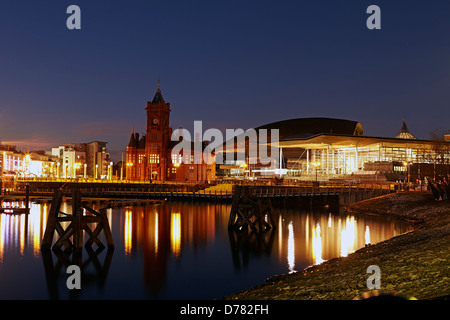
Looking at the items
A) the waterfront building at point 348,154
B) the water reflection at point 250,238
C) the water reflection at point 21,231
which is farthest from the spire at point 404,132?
the water reflection at point 21,231

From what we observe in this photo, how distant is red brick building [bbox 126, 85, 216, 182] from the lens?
305 feet

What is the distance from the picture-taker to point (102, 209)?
79.3 feet

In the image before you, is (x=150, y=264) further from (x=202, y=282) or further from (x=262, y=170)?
(x=262, y=170)

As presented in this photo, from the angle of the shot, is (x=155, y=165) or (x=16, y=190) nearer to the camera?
(x=16, y=190)

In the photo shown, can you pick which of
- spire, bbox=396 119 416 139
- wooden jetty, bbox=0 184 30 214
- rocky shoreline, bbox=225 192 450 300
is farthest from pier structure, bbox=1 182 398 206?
spire, bbox=396 119 416 139

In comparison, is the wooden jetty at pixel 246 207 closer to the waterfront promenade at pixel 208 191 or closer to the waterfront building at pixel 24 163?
the waterfront promenade at pixel 208 191

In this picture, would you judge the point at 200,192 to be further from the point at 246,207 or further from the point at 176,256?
the point at 176,256

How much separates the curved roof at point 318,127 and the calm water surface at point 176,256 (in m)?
80.5

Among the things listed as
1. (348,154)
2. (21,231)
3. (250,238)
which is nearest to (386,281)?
(250,238)

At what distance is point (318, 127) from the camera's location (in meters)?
123

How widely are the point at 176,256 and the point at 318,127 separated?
10470 centimetres

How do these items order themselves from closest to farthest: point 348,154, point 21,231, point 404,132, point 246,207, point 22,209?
point 21,231, point 246,207, point 22,209, point 348,154, point 404,132
